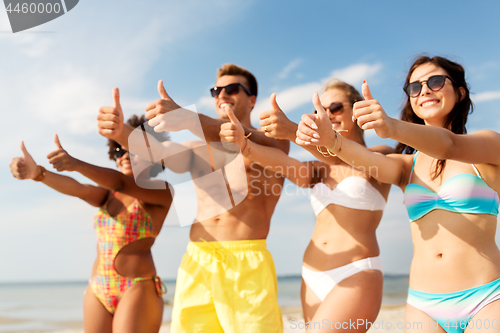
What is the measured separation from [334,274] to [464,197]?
116 centimetres

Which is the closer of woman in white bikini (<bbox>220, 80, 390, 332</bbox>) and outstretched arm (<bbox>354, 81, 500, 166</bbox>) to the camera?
outstretched arm (<bbox>354, 81, 500, 166</bbox>)

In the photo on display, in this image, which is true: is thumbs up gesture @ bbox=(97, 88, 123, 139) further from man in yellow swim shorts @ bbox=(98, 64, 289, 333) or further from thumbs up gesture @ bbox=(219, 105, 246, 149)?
thumbs up gesture @ bbox=(219, 105, 246, 149)

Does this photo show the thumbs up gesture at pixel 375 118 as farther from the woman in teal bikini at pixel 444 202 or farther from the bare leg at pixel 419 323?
the bare leg at pixel 419 323

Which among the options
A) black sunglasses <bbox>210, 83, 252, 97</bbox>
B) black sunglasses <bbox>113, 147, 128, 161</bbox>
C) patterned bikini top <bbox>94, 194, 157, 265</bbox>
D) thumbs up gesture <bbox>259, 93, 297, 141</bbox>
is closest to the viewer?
thumbs up gesture <bbox>259, 93, 297, 141</bbox>

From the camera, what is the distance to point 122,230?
Result: 3.68m

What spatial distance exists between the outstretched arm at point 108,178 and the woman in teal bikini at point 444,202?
2.11 metres

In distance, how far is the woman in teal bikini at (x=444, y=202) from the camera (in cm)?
192

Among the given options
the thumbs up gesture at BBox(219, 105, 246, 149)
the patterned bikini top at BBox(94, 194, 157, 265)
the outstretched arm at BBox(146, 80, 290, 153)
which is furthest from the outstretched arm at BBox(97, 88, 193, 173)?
the thumbs up gesture at BBox(219, 105, 246, 149)

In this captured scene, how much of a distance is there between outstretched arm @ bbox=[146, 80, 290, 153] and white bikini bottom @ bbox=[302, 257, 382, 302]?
1.37m

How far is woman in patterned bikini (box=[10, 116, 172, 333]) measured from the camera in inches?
137

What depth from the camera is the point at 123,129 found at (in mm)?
2990

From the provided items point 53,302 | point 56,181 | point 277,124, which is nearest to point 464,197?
point 277,124

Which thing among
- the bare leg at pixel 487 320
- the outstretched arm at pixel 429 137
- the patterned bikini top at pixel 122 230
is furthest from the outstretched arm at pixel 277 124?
the patterned bikini top at pixel 122 230

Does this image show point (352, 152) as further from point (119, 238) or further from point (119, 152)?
point (119, 152)
